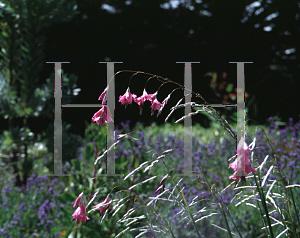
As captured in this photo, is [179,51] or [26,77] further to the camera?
[179,51]

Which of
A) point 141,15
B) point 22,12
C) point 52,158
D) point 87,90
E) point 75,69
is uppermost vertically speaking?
point 141,15

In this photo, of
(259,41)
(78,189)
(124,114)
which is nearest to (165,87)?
(124,114)

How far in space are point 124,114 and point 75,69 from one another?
3.62ft

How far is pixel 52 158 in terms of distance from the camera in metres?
3.86

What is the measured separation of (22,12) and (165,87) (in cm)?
267

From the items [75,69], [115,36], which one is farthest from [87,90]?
[115,36]

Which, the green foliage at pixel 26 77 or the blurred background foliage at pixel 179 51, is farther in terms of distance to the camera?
the blurred background foliage at pixel 179 51

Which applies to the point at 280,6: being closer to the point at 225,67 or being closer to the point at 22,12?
the point at 225,67

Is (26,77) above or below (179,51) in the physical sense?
below

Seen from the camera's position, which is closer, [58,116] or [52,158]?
[58,116]

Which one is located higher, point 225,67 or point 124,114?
point 225,67

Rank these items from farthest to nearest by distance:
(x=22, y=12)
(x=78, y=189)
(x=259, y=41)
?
(x=259, y=41) → (x=22, y=12) → (x=78, y=189)

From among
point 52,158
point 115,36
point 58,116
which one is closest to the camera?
point 58,116

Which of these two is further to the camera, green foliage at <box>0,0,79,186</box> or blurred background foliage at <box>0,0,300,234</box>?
blurred background foliage at <box>0,0,300,234</box>
